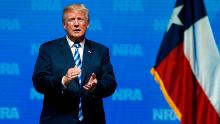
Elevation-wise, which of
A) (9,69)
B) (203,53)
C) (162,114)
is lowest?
(162,114)

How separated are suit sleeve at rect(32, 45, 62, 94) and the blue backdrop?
3.73ft

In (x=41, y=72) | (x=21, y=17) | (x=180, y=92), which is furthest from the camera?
(x=21, y=17)

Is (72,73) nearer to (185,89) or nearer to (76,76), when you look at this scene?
(76,76)

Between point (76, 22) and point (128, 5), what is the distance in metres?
1.20

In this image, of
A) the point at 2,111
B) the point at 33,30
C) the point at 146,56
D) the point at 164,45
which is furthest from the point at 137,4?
the point at 164,45

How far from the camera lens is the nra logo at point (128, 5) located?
4.13 meters

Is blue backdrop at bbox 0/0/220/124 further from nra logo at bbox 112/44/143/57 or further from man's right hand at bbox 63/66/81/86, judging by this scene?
man's right hand at bbox 63/66/81/86

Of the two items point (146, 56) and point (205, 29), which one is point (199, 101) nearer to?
point (205, 29)

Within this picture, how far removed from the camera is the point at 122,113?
4.20 meters

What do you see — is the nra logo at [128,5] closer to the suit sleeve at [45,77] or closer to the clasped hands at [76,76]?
the suit sleeve at [45,77]

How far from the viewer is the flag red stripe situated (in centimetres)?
269

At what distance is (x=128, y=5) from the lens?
4133mm

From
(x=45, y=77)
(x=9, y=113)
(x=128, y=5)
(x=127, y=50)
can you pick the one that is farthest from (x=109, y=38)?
(x=45, y=77)

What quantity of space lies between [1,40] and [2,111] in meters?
0.47
